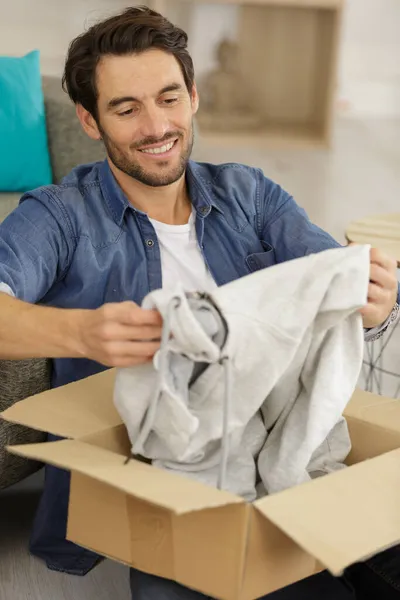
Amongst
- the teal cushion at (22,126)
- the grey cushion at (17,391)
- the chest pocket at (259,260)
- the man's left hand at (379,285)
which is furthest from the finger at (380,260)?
the teal cushion at (22,126)

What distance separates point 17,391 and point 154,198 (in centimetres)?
41

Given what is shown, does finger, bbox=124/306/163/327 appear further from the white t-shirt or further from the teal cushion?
the teal cushion

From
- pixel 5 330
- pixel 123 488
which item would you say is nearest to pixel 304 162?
pixel 5 330

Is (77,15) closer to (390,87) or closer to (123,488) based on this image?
(390,87)

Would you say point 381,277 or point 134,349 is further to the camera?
point 381,277

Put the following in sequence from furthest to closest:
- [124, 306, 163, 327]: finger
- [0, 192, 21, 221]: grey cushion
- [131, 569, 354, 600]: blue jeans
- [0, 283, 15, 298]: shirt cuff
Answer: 1. [0, 192, 21, 221]: grey cushion
2. [0, 283, 15, 298]: shirt cuff
3. [131, 569, 354, 600]: blue jeans
4. [124, 306, 163, 327]: finger

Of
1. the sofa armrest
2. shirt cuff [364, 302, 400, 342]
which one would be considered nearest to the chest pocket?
shirt cuff [364, 302, 400, 342]

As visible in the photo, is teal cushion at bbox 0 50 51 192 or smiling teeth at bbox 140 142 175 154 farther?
teal cushion at bbox 0 50 51 192

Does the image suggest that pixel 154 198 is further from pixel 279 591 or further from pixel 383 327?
pixel 279 591

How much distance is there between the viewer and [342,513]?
0.86 metres

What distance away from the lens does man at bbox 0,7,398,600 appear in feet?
4.48

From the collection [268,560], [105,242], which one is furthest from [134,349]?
[105,242]

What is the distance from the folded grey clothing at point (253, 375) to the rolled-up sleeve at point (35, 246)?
1.21 feet

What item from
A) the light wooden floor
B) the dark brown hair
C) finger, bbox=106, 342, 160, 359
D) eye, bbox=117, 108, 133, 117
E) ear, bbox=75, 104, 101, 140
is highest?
the dark brown hair
